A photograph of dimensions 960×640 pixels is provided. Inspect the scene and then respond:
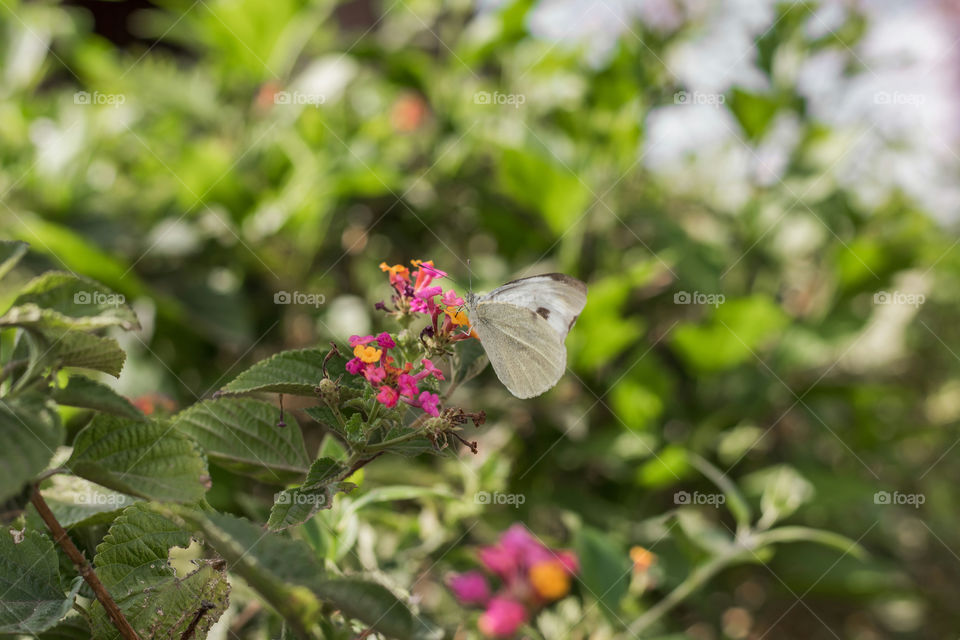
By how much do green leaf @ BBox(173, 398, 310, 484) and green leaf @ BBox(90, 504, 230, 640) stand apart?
0.33 feet

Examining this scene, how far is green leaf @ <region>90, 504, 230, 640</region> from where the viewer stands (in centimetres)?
57

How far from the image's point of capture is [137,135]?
1.83 metres

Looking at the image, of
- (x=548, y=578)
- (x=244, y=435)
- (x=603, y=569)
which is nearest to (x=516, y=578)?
(x=548, y=578)

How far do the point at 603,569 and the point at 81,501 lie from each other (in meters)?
0.68

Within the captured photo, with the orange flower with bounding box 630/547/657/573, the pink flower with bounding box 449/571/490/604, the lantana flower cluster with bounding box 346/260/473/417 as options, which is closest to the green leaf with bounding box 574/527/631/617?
the orange flower with bounding box 630/547/657/573

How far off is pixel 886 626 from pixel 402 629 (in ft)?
7.28

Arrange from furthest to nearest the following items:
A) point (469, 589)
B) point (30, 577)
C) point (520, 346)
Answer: point (469, 589) < point (520, 346) < point (30, 577)

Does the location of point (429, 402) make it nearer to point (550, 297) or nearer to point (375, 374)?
point (375, 374)

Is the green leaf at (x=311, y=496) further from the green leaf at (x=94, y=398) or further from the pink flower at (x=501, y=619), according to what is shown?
the pink flower at (x=501, y=619)

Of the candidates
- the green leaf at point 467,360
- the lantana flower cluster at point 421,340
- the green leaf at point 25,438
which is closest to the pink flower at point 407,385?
the lantana flower cluster at point 421,340

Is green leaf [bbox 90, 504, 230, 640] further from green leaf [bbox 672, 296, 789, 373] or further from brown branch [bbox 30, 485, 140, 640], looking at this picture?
green leaf [bbox 672, 296, 789, 373]

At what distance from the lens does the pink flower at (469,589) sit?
3.80ft

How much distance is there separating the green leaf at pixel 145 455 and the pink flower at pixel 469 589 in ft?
2.15

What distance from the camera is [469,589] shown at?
1170 mm
